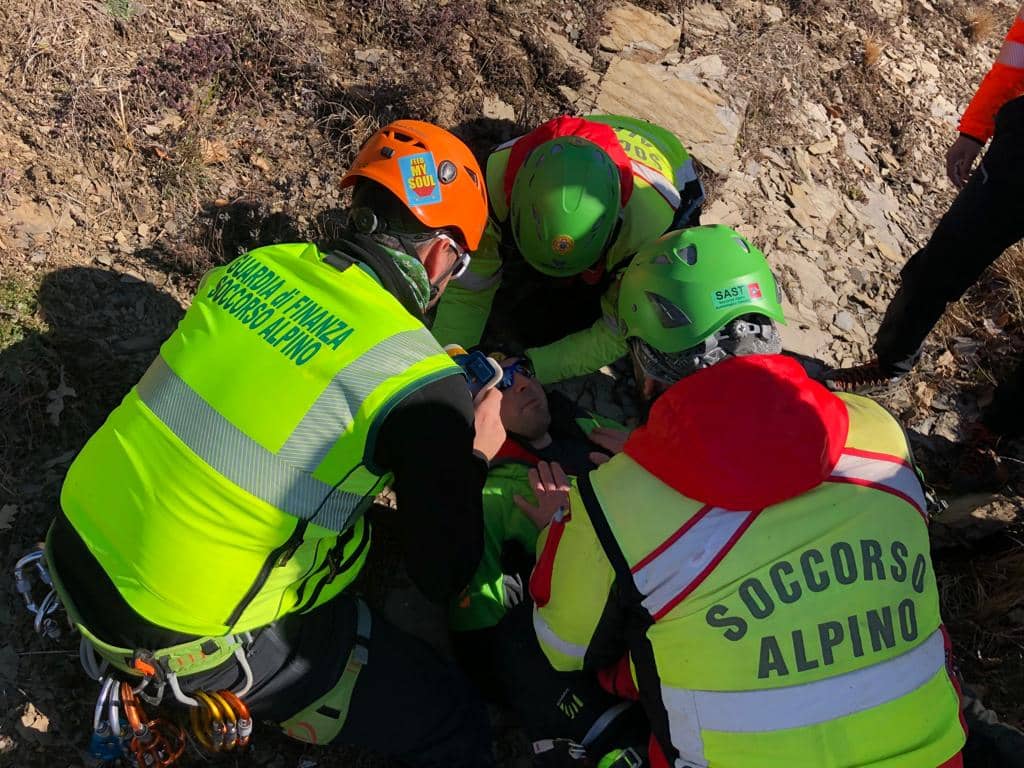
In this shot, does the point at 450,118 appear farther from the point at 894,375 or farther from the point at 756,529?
the point at 756,529

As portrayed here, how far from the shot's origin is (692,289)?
3031mm

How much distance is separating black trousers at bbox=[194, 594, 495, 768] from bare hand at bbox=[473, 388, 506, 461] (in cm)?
94

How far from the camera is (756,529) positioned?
6.18 ft

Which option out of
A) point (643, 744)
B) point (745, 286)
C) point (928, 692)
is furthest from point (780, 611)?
point (745, 286)

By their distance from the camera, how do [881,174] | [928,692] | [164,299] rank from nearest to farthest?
[928,692] < [164,299] < [881,174]

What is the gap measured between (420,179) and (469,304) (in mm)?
1249

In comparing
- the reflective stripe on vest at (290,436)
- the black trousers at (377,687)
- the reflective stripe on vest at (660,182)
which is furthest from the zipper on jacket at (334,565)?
the reflective stripe on vest at (660,182)

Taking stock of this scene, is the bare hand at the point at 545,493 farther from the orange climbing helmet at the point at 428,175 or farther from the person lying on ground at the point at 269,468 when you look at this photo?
the orange climbing helmet at the point at 428,175

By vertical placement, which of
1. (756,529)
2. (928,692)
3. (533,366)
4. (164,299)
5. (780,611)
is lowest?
(164,299)

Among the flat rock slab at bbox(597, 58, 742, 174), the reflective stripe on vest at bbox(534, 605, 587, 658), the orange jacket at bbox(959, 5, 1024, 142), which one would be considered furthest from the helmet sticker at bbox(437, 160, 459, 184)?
the orange jacket at bbox(959, 5, 1024, 142)

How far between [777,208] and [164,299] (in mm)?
4115

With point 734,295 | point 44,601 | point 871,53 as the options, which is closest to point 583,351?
point 734,295

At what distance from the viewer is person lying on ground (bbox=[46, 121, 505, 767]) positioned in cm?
215

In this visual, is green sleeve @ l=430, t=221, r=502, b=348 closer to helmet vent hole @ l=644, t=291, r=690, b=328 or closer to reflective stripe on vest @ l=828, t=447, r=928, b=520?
helmet vent hole @ l=644, t=291, r=690, b=328
